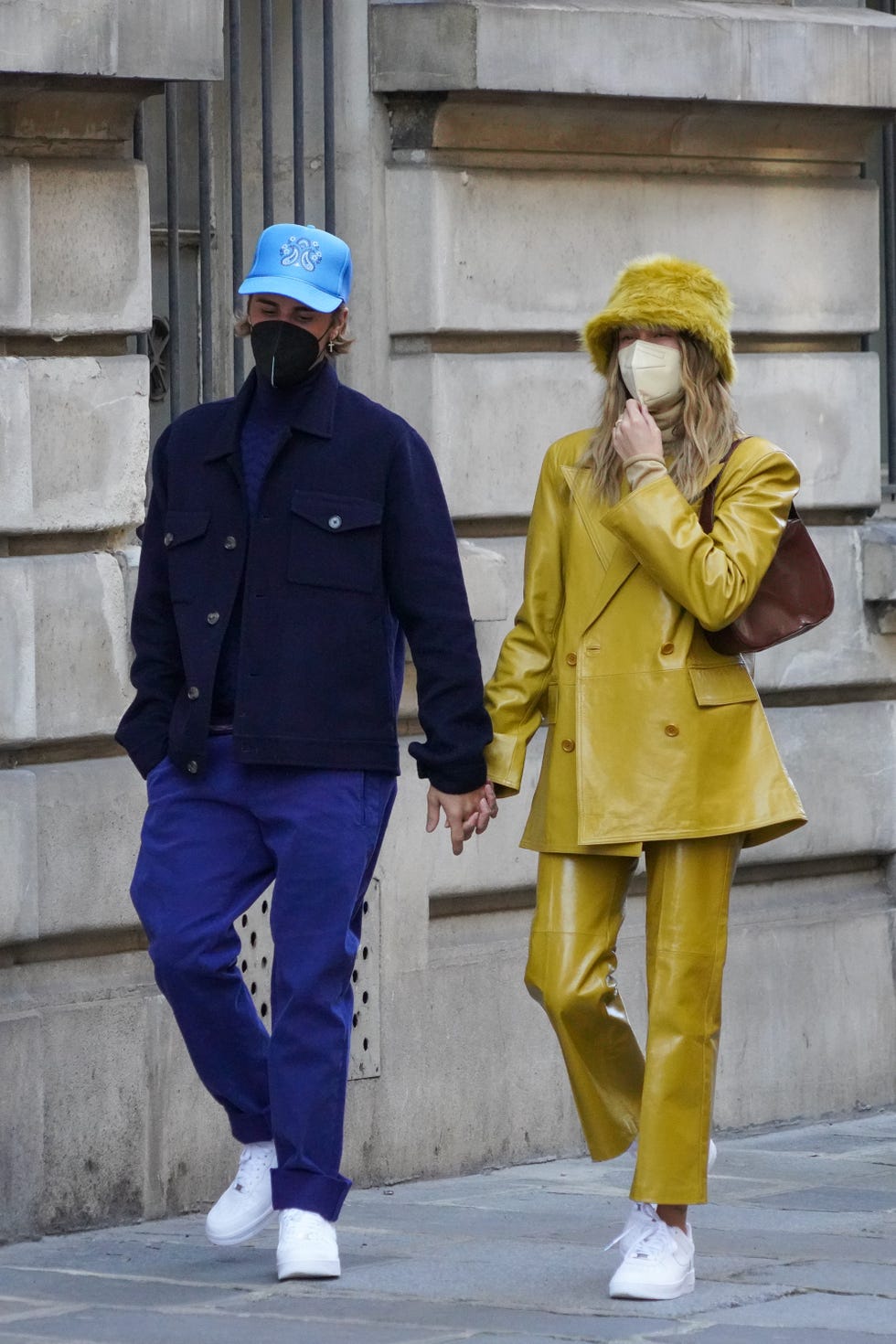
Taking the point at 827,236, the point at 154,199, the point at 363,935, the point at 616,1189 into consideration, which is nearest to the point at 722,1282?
the point at 616,1189

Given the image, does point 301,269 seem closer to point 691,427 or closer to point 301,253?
point 301,253

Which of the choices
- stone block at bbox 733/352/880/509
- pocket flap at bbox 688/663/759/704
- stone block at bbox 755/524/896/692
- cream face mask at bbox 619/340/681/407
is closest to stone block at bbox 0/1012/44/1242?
pocket flap at bbox 688/663/759/704

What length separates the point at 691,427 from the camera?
17.0ft

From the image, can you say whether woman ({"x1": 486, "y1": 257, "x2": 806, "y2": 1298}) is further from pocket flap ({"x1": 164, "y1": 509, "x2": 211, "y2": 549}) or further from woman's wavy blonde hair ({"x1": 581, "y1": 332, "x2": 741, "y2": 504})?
pocket flap ({"x1": 164, "y1": 509, "x2": 211, "y2": 549})

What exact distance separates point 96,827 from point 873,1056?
2.68 meters

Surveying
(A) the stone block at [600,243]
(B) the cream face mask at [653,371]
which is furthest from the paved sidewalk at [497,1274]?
(A) the stone block at [600,243]

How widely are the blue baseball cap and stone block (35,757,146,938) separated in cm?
136

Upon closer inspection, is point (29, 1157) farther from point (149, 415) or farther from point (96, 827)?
point (149, 415)

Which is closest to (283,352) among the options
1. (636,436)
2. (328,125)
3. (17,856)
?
(636,436)

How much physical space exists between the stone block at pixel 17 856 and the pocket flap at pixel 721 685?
1.60 metres

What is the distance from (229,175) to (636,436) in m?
2.18

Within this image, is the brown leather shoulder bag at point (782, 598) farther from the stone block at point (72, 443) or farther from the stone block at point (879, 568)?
the stone block at point (879, 568)

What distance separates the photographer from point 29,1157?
19.3 ft

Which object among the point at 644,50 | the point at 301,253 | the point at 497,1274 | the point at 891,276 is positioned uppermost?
the point at 644,50
